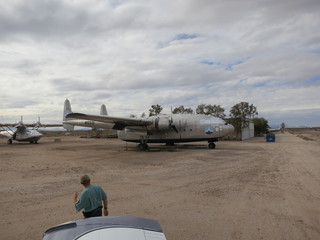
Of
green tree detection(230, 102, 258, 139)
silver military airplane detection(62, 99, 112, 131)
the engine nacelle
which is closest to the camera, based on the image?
the engine nacelle

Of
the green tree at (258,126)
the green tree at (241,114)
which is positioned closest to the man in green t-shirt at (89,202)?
the green tree at (241,114)

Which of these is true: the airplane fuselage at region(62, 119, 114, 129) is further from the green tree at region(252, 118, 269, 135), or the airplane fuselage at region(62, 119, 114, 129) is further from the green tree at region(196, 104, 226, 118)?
the green tree at region(252, 118, 269, 135)

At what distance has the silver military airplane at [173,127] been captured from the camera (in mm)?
24188

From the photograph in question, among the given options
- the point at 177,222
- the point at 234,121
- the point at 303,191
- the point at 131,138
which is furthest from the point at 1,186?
the point at 234,121

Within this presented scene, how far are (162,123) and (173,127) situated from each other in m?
1.31

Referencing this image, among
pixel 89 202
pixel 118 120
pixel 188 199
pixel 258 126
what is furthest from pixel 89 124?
pixel 258 126

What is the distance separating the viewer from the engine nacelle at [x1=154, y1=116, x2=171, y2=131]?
80.1 feet

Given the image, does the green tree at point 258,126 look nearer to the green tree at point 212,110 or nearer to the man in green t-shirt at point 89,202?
the green tree at point 212,110

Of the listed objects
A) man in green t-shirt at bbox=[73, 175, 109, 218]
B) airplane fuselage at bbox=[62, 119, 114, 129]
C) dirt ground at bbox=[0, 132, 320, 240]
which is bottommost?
dirt ground at bbox=[0, 132, 320, 240]

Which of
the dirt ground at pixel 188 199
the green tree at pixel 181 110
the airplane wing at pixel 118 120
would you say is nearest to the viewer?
the dirt ground at pixel 188 199

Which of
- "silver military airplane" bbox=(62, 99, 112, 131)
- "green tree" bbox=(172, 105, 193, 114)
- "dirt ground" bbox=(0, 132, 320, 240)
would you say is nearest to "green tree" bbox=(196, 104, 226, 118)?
"green tree" bbox=(172, 105, 193, 114)

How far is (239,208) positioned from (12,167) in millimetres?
12919

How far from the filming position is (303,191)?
903cm

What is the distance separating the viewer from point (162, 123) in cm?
2444
